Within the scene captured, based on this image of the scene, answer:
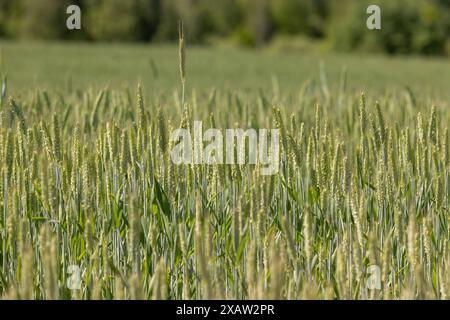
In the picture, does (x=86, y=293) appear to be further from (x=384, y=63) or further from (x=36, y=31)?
(x=36, y=31)

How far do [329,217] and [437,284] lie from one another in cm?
40

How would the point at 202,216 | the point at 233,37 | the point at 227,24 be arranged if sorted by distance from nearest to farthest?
the point at 202,216 < the point at 233,37 < the point at 227,24

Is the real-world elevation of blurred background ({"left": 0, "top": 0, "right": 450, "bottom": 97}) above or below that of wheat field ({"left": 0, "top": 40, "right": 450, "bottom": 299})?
above

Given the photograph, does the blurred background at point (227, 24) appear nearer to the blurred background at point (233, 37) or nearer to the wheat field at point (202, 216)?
the blurred background at point (233, 37)

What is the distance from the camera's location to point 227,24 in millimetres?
47156

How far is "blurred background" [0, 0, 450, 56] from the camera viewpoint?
33312 mm

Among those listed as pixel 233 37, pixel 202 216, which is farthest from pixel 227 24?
pixel 202 216

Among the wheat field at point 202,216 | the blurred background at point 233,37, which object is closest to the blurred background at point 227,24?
the blurred background at point 233,37

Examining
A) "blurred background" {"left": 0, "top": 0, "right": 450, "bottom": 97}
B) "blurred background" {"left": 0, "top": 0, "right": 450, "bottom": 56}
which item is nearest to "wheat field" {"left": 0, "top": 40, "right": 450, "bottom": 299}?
"blurred background" {"left": 0, "top": 0, "right": 450, "bottom": 97}

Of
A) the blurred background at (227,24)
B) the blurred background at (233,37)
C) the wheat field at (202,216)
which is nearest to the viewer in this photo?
the wheat field at (202,216)

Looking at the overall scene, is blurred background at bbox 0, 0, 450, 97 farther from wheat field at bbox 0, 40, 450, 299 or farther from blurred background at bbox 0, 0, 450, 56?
wheat field at bbox 0, 40, 450, 299

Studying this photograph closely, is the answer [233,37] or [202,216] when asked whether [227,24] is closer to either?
[233,37]

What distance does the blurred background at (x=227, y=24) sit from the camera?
33312 millimetres
